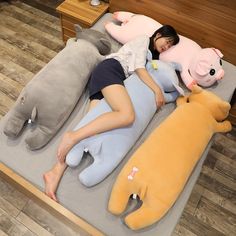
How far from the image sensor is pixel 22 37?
2.33m

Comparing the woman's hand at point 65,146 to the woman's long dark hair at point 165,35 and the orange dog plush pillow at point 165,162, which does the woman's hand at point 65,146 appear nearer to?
the orange dog plush pillow at point 165,162

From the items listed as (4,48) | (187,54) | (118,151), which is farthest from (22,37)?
(118,151)

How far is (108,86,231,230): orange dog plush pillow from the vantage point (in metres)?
1.12

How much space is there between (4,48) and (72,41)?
87cm

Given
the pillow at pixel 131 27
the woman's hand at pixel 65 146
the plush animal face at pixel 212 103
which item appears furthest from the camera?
the pillow at pixel 131 27

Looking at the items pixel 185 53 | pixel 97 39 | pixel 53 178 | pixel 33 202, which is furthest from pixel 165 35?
pixel 33 202

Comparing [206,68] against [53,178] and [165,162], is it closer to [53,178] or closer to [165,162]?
[165,162]

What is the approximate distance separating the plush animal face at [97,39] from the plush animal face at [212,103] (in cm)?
54

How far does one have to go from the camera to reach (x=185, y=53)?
5.26 feet

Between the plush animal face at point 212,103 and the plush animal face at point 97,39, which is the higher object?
the plush animal face at point 97,39

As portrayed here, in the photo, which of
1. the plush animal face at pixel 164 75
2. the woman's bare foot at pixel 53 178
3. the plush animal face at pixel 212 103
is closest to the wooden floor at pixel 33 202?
the woman's bare foot at pixel 53 178

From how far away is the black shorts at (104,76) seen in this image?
4.67 ft

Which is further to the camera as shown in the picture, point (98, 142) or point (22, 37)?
point (22, 37)

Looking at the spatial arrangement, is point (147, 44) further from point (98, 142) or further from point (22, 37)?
Answer: point (22, 37)
